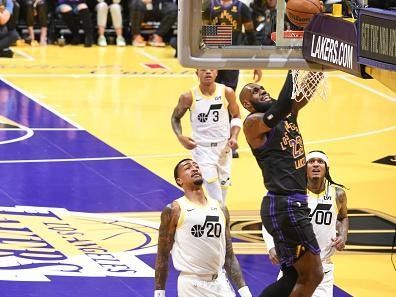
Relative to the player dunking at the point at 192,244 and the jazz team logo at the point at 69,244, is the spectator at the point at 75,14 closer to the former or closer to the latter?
the jazz team logo at the point at 69,244

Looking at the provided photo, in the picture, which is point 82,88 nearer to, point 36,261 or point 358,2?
point 36,261

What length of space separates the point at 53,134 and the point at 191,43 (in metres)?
9.96

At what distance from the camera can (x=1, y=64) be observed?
24.6 m

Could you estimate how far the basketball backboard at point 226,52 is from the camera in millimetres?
8227

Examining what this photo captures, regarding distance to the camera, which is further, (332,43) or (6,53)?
(6,53)

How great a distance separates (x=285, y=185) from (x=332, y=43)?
1.89 meters

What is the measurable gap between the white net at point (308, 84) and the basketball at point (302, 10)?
0.54 metres

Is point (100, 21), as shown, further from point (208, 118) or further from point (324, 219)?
point (324, 219)

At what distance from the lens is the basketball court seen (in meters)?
11.5

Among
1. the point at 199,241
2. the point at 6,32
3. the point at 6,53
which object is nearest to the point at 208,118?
the point at 199,241

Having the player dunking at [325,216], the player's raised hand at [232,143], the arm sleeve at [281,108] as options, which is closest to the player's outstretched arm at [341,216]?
the player dunking at [325,216]

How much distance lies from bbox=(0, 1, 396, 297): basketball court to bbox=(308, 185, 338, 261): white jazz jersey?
1190mm

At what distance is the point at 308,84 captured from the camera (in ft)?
30.7

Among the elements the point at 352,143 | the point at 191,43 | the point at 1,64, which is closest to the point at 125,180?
the point at 352,143
